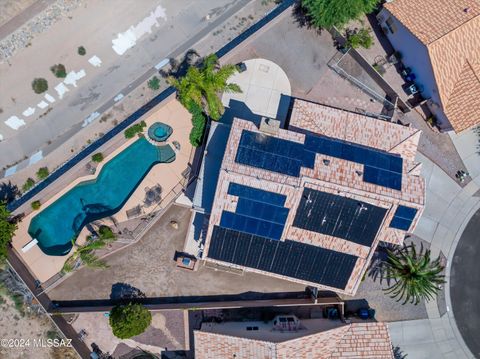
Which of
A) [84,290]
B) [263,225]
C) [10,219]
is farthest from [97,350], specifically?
[263,225]

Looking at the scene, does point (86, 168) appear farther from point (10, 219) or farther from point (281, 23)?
point (281, 23)

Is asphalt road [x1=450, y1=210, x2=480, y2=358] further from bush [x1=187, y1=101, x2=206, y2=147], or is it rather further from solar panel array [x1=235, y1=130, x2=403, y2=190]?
bush [x1=187, y1=101, x2=206, y2=147]

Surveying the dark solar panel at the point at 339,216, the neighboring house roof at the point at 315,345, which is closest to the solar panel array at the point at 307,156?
the dark solar panel at the point at 339,216

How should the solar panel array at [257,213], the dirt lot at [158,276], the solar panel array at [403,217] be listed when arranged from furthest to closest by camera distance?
the dirt lot at [158,276] → the solar panel array at [403,217] → the solar panel array at [257,213]

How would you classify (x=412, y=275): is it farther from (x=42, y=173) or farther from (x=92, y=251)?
(x=42, y=173)

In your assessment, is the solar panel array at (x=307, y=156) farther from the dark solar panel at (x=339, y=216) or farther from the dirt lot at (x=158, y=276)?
the dirt lot at (x=158, y=276)

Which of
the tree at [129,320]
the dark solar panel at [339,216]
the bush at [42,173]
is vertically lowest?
the tree at [129,320]
